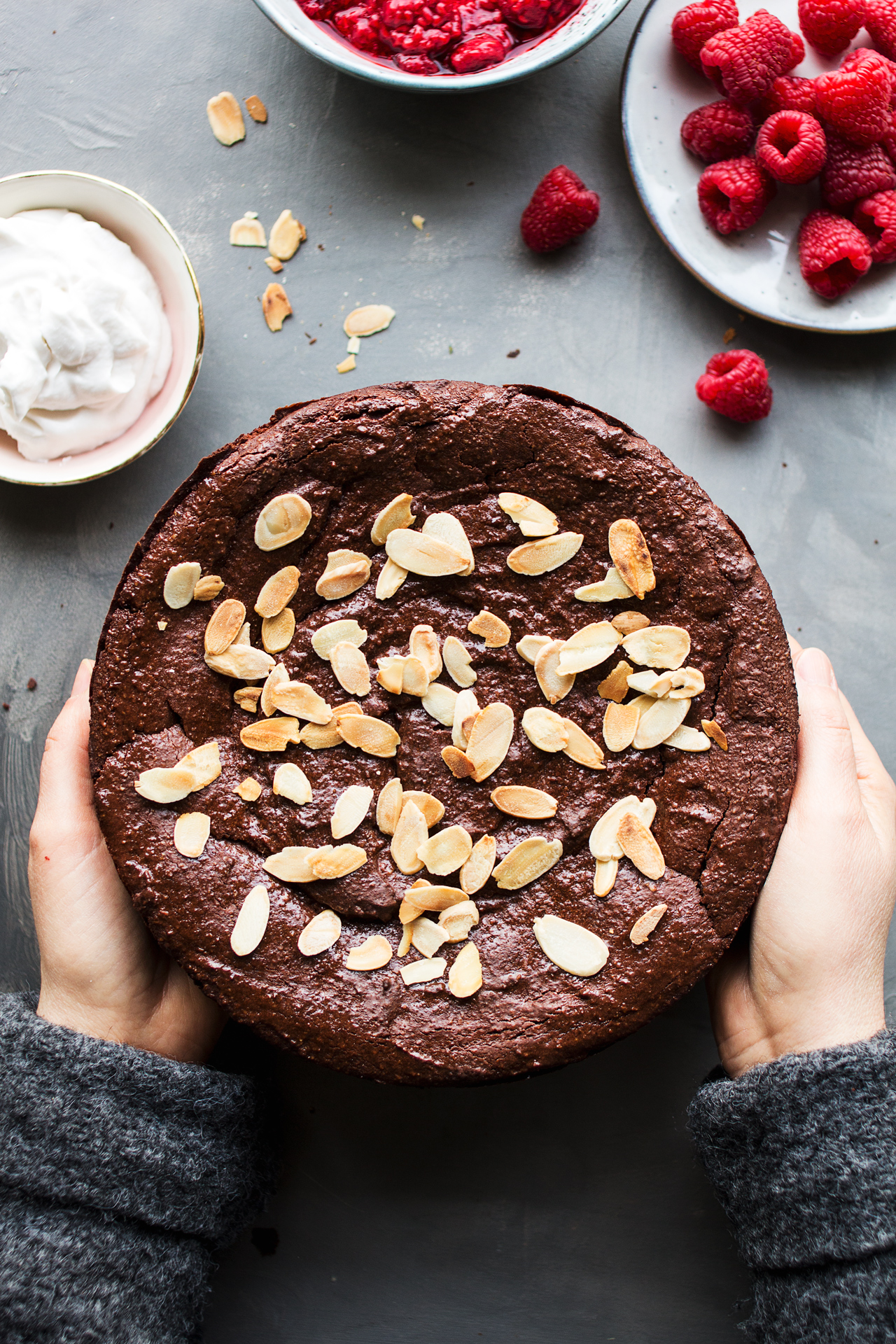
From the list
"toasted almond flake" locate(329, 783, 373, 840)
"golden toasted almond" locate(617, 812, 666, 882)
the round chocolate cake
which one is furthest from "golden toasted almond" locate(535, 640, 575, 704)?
"toasted almond flake" locate(329, 783, 373, 840)

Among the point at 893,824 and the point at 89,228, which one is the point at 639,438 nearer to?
the point at 893,824

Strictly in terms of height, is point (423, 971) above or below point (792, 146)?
below

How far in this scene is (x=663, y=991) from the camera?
53.8 inches

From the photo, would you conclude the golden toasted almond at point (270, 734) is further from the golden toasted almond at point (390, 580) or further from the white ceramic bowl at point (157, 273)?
the white ceramic bowl at point (157, 273)

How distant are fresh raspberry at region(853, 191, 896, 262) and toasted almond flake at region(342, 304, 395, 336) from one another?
0.94m

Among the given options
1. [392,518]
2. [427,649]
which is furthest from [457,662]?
[392,518]

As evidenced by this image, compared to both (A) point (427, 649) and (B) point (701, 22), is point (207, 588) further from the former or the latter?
(B) point (701, 22)

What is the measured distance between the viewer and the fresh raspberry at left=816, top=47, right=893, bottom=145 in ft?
5.18

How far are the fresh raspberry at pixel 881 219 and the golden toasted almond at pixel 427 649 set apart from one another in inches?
45.9

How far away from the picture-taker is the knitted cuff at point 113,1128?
139cm

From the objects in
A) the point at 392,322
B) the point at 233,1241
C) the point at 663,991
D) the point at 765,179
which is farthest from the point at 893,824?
the point at 233,1241

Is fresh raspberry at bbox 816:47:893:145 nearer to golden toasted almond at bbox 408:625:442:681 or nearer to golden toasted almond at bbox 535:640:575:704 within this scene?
golden toasted almond at bbox 535:640:575:704

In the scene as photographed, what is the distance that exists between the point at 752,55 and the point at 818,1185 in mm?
1975

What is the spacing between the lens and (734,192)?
1659 mm
